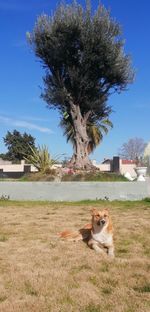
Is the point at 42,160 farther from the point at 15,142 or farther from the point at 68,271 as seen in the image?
the point at 15,142

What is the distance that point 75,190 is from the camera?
1658 cm

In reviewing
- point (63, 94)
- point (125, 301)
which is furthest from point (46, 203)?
point (125, 301)

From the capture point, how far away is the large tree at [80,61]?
61.7 ft

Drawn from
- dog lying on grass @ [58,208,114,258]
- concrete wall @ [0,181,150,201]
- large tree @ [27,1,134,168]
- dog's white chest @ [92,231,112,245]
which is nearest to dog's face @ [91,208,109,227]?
dog lying on grass @ [58,208,114,258]

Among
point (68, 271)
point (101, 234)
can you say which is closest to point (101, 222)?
point (101, 234)

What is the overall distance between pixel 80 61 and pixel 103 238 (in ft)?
43.4

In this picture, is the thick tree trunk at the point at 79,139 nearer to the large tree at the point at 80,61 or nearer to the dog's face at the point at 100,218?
the large tree at the point at 80,61

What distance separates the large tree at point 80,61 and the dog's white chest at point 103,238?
1233 centimetres

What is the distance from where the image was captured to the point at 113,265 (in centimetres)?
640

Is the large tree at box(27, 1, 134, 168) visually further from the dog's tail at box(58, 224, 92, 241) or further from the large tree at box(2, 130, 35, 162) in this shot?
the large tree at box(2, 130, 35, 162)

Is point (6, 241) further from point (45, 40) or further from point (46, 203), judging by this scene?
point (45, 40)

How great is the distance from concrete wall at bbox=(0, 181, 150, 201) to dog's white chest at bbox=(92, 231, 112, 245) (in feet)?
29.2

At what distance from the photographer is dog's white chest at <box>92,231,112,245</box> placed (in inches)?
291

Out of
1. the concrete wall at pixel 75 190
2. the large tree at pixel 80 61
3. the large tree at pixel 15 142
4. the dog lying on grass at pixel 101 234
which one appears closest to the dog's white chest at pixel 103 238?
the dog lying on grass at pixel 101 234
